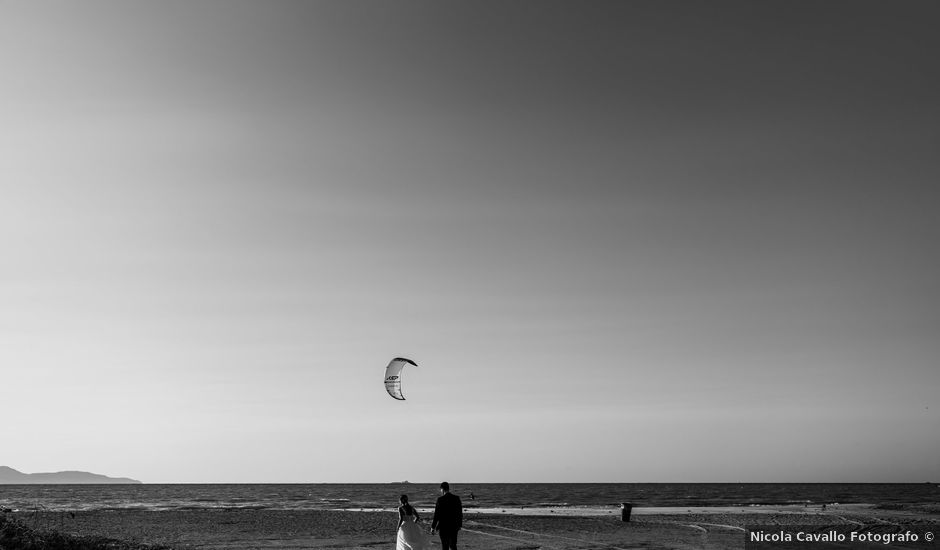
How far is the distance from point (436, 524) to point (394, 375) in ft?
33.1

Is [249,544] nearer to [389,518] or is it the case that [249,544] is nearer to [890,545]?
[389,518]

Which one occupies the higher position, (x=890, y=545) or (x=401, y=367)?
(x=401, y=367)

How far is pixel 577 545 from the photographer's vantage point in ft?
69.6

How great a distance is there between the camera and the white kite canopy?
24.4 meters

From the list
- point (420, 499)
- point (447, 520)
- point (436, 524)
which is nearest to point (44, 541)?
point (436, 524)

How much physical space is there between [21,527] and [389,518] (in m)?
19.5

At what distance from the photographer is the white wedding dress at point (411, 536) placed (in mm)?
14305

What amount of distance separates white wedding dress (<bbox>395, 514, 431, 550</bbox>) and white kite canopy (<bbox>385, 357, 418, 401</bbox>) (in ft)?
31.3

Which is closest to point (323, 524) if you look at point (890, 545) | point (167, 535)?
point (167, 535)

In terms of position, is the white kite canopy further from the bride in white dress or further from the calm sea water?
the calm sea water

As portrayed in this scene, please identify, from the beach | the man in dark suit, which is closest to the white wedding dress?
the man in dark suit

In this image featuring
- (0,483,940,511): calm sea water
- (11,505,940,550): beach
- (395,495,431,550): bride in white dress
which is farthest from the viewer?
(0,483,940,511): calm sea water

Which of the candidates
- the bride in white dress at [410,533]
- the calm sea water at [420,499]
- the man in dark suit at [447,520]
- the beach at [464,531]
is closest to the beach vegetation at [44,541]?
the beach at [464,531]

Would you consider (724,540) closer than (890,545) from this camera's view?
No
